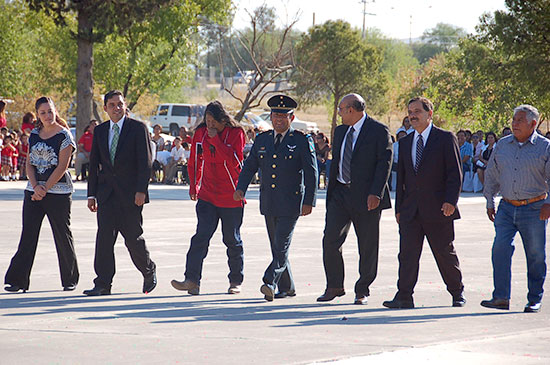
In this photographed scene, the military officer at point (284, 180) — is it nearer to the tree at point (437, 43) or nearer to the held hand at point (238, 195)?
the held hand at point (238, 195)

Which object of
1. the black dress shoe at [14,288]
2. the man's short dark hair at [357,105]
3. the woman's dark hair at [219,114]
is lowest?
the black dress shoe at [14,288]

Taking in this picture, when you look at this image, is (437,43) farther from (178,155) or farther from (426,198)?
(426,198)

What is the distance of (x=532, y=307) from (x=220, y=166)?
3.31m

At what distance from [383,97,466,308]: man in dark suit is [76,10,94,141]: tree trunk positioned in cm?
2318

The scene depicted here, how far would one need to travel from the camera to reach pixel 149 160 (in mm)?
9398

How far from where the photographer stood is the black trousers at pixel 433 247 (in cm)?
875

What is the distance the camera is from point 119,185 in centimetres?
932

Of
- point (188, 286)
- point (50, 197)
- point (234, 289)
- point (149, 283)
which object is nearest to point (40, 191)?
point (50, 197)

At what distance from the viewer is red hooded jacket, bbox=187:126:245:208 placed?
9609 mm

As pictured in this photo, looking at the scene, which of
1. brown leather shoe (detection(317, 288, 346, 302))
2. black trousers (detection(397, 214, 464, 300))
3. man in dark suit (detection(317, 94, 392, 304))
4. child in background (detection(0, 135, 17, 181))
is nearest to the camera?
black trousers (detection(397, 214, 464, 300))

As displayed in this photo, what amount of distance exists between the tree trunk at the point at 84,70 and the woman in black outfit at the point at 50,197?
21611 millimetres

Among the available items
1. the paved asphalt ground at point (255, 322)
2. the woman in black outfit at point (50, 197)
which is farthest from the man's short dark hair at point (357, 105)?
the woman in black outfit at point (50, 197)

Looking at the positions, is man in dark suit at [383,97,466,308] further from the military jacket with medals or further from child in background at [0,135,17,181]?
child in background at [0,135,17,181]

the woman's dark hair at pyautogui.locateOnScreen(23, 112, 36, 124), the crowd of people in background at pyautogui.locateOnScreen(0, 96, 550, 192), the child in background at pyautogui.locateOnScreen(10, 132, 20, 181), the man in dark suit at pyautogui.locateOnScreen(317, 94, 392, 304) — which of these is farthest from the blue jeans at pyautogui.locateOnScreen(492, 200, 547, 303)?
the child in background at pyautogui.locateOnScreen(10, 132, 20, 181)
